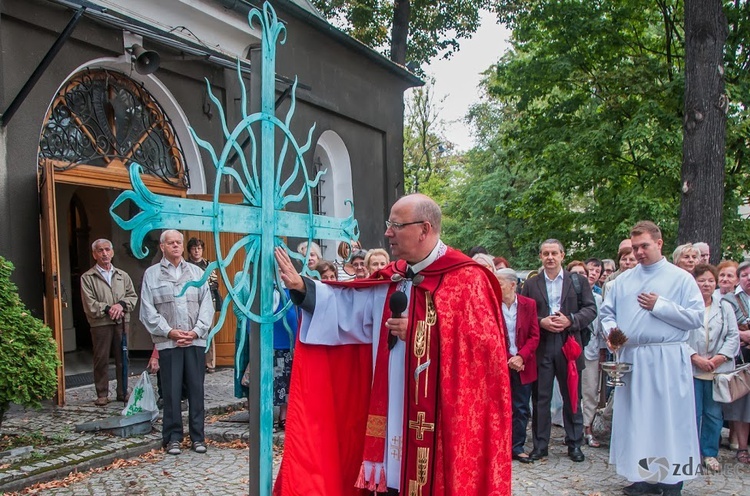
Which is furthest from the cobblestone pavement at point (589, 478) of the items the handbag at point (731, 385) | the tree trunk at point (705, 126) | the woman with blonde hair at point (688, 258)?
the tree trunk at point (705, 126)

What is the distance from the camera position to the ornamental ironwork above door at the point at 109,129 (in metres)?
8.50

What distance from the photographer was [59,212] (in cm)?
1242

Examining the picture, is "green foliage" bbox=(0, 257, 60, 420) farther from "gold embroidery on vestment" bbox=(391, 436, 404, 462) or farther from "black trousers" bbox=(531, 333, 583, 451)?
"black trousers" bbox=(531, 333, 583, 451)

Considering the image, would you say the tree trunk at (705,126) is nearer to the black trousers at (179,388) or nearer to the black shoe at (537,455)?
the black shoe at (537,455)

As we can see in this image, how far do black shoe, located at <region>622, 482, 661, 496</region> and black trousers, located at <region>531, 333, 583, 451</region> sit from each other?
95 centimetres

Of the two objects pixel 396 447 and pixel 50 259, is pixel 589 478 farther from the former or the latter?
pixel 50 259

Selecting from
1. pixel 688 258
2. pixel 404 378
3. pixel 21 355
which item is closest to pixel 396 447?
pixel 404 378

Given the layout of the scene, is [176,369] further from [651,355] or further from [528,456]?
[651,355]

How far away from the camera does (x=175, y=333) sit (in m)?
6.34

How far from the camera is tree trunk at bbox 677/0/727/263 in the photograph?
1060 cm

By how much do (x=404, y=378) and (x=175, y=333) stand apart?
3.40m

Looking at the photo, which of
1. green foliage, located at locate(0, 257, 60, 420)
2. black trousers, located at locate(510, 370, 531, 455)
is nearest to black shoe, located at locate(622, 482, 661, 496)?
black trousers, located at locate(510, 370, 531, 455)

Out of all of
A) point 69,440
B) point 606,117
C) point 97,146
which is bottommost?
point 69,440

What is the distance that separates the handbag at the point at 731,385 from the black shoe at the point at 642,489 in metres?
1.34
